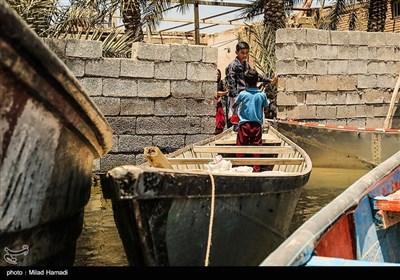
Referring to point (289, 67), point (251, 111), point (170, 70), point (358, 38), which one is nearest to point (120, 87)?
point (170, 70)

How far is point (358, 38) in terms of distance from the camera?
10695 mm

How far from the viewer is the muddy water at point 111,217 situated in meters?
5.01

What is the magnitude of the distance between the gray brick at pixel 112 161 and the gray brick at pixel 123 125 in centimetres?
36

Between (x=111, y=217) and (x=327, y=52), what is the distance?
5768mm

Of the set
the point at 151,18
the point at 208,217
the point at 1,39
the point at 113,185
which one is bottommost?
the point at 208,217

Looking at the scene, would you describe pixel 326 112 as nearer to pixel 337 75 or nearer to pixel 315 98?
pixel 315 98

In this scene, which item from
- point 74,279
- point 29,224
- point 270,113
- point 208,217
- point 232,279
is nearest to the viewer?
point 232,279

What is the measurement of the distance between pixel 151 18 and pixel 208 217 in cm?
1067

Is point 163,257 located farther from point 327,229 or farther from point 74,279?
point 327,229

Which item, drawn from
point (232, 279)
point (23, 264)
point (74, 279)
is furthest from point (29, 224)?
point (232, 279)

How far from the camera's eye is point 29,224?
10.0 ft

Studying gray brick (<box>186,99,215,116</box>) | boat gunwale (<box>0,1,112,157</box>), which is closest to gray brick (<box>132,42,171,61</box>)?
gray brick (<box>186,99,215,116</box>)

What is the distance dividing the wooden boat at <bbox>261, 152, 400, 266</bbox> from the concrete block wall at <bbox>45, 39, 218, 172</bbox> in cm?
446

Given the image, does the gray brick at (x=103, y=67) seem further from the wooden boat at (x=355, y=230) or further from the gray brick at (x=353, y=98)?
the gray brick at (x=353, y=98)
